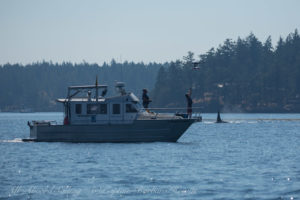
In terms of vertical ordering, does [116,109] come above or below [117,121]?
above

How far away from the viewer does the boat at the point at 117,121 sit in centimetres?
4750

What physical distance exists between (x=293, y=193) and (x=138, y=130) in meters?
22.6

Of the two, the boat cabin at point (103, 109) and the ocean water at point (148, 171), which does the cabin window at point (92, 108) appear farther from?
the ocean water at point (148, 171)

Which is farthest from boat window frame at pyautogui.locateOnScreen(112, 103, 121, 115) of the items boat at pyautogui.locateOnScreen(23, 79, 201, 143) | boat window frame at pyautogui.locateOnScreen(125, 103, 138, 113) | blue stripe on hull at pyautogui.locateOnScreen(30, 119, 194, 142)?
blue stripe on hull at pyautogui.locateOnScreen(30, 119, 194, 142)

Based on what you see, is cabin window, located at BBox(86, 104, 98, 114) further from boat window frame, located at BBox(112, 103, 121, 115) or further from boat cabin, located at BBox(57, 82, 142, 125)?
boat window frame, located at BBox(112, 103, 121, 115)

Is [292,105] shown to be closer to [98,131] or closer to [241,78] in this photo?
[241,78]

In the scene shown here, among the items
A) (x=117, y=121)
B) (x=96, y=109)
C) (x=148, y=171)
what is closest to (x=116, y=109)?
(x=117, y=121)

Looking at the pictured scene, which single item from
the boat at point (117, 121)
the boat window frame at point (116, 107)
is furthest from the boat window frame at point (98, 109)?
the boat window frame at point (116, 107)

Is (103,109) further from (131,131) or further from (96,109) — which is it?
(131,131)

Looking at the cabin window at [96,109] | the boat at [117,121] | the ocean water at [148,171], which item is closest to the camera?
the ocean water at [148,171]

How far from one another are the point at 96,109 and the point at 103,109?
1.73 ft

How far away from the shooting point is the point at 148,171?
109ft

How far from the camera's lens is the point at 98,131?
47938 mm

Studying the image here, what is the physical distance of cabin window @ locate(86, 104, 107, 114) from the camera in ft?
157
